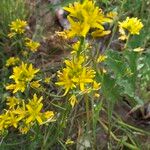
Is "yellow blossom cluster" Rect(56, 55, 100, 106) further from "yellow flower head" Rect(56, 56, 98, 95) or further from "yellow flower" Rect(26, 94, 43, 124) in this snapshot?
"yellow flower" Rect(26, 94, 43, 124)

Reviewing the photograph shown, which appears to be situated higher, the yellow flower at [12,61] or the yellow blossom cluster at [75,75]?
the yellow blossom cluster at [75,75]

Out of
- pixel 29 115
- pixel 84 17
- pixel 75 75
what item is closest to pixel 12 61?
pixel 29 115

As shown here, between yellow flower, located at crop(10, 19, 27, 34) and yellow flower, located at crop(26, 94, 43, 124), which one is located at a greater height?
yellow flower, located at crop(10, 19, 27, 34)

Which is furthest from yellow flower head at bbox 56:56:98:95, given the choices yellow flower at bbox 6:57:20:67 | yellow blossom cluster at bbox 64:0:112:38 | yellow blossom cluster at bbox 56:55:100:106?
yellow flower at bbox 6:57:20:67

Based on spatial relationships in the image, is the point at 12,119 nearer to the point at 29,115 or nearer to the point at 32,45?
the point at 29,115

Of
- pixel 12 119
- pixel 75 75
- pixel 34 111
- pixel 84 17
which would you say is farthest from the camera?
pixel 12 119

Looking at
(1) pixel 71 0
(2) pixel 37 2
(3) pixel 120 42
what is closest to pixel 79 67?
(1) pixel 71 0

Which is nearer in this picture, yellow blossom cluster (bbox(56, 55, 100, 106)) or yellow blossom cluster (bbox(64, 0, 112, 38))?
yellow blossom cluster (bbox(64, 0, 112, 38))

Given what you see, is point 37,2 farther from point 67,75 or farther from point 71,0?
point 67,75

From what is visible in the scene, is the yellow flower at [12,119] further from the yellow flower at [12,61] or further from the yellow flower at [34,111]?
the yellow flower at [12,61]

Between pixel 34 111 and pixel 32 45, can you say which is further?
pixel 32 45


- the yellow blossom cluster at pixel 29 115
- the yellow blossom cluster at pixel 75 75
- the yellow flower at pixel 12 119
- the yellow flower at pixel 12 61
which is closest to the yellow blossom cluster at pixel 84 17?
the yellow blossom cluster at pixel 75 75
